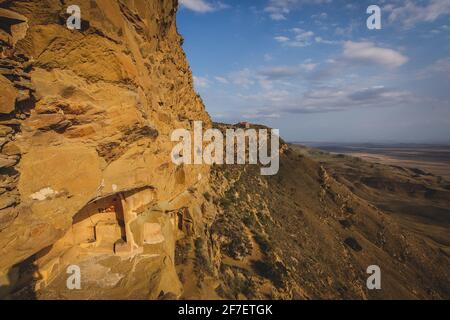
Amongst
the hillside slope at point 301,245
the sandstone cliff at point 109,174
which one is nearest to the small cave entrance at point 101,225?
the sandstone cliff at point 109,174

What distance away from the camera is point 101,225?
11734 mm

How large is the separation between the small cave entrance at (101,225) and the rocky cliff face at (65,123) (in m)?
0.14

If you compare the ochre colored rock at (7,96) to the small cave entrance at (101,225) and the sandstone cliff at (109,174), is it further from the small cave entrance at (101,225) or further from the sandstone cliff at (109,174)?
the small cave entrance at (101,225)

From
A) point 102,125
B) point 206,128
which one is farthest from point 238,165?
point 102,125

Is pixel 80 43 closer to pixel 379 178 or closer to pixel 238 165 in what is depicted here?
pixel 238 165

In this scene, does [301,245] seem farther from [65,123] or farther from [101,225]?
[65,123]

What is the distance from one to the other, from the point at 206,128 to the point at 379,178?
7971 cm

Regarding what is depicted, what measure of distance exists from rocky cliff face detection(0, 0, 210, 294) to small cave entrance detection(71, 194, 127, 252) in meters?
0.14

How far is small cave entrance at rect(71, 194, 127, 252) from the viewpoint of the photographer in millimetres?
11172

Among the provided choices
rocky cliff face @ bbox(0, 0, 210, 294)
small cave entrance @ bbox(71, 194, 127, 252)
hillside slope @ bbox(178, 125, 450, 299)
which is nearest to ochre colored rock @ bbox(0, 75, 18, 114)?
rocky cliff face @ bbox(0, 0, 210, 294)

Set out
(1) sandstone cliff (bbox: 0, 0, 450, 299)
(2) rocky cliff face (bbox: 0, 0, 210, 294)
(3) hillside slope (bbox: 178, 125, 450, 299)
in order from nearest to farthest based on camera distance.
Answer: (2) rocky cliff face (bbox: 0, 0, 210, 294) → (1) sandstone cliff (bbox: 0, 0, 450, 299) → (3) hillside slope (bbox: 178, 125, 450, 299)

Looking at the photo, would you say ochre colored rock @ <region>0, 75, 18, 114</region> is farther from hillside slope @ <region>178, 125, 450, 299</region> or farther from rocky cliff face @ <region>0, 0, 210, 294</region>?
hillside slope @ <region>178, 125, 450, 299</region>

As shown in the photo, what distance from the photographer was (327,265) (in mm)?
29344

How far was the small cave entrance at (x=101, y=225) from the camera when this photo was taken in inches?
440
